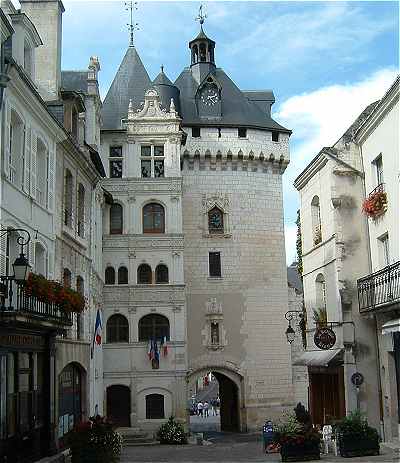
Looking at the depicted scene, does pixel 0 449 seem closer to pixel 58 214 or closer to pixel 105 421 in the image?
pixel 105 421

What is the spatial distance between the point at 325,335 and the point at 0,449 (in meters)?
9.88

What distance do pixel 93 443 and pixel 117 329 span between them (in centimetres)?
1399

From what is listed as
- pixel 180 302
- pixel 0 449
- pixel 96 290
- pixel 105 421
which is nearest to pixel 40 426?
pixel 105 421

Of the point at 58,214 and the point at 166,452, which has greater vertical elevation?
the point at 58,214

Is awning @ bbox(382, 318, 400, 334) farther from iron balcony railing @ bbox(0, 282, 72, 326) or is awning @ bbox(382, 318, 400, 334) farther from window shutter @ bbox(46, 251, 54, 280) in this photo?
window shutter @ bbox(46, 251, 54, 280)

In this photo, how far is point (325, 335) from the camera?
1955 centimetres

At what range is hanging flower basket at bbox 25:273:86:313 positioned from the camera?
1400 cm

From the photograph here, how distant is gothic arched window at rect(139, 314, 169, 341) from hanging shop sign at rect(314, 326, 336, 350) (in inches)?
446

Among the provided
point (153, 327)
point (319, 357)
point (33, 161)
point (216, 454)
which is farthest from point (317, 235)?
point (33, 161)

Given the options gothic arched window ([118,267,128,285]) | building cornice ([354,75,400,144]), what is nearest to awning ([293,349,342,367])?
building cornice ([354,75,400,144])

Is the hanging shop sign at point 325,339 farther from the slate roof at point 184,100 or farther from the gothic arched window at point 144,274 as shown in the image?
the slate roof at point 184,100

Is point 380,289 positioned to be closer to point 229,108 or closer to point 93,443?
point 93,443

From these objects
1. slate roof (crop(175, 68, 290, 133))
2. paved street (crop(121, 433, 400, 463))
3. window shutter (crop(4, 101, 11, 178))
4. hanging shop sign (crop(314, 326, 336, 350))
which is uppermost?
slate roof (crop(175, 68, 290, 133))

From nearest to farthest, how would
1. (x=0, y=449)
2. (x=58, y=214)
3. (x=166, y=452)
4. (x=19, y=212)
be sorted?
(x=0, y=449), (x=19, y=212), (x=58, y=214), (x=166, y=452)
